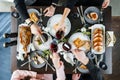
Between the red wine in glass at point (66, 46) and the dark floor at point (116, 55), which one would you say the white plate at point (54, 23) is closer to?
the red wine in glass at point (66, 46)

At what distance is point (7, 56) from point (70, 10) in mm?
791

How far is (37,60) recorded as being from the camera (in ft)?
4.92

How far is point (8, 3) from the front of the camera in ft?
7.59

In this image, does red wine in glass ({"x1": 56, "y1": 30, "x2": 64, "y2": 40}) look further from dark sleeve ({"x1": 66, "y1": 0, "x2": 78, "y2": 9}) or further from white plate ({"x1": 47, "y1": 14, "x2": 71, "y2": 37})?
dark sleeve ({"x1": 66, "y1": 0, "x2": 78, "y2": 9})

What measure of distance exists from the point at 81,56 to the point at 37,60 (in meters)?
0.25

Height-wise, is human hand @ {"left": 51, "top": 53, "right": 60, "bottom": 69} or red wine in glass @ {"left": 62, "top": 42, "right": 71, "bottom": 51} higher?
red wine in glass @ {"left": 62, "top": 42, "right": 71, "bottom": 51}

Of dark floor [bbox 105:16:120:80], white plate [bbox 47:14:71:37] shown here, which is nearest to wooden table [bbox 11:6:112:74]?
white plate [bbox 47:14:71:37]

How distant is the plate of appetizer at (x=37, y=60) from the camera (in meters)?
1.50

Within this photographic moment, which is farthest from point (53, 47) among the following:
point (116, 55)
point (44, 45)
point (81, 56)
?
point (116, 55)

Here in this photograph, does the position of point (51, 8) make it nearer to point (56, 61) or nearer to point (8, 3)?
point (56, 61)

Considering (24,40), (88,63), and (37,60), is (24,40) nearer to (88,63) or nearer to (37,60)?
(37,60)

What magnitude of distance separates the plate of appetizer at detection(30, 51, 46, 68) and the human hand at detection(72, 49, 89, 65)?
19 cm

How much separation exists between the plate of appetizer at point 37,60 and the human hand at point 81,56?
0.19 meters

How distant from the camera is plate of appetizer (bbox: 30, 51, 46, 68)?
1.50m
